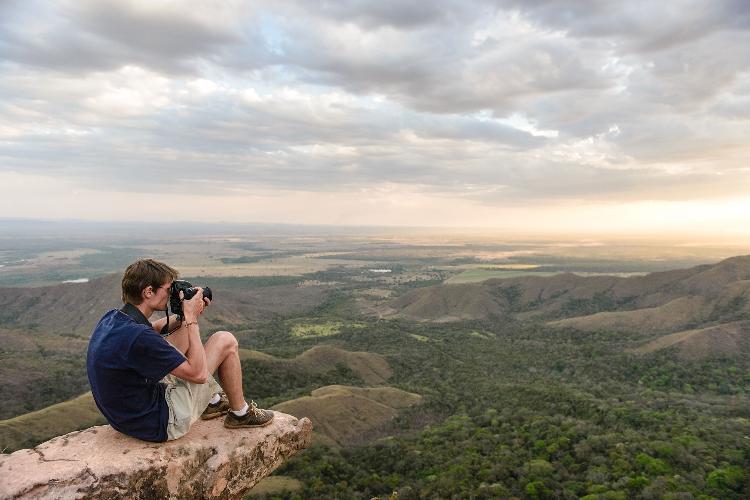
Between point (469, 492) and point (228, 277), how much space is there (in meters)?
170

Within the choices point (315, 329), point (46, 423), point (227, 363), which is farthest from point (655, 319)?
point (227, 363)

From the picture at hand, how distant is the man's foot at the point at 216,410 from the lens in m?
8.70

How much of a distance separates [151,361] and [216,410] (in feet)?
7.82

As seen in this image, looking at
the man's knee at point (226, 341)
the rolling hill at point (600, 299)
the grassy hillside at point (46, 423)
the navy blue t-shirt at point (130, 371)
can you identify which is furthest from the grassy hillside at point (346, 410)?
the rolling hill at point (600, 299)

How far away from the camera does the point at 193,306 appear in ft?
25.1

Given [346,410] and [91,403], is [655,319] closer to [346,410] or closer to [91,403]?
[346,410]

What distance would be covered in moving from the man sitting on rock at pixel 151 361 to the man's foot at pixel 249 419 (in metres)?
0.52

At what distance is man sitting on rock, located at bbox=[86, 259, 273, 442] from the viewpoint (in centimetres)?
679

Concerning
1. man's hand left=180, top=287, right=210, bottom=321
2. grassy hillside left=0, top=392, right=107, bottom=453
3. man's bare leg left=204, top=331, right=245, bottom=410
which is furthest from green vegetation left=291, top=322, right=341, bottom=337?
man's hand left=180, top=287, right=210, bottom=321

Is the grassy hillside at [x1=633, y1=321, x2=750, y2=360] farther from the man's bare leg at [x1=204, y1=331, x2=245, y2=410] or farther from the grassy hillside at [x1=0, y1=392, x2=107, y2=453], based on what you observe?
the man's bare leg at [x1=204, y1=331, x2=245, y2=410]

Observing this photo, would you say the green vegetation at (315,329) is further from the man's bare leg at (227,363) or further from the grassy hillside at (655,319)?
the man's bare leg at (227,363)

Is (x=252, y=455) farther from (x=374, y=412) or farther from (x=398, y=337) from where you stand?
(x=398, y=337)

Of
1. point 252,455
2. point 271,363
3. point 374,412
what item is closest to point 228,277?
point 271,363

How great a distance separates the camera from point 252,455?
8352 millimetres
